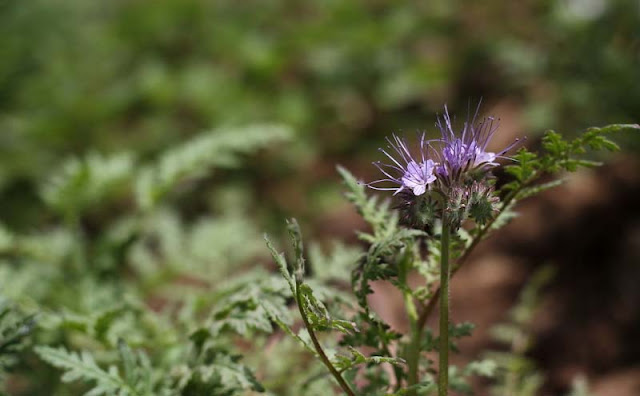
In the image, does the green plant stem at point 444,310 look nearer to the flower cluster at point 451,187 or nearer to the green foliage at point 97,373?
the flower cluster at point 451,187

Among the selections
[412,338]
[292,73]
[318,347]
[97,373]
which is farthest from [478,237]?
[292,73]

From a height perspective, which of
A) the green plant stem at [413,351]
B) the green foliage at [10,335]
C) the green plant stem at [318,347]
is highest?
the green foliage at [10,335]

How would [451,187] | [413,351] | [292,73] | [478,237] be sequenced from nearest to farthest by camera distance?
[451,187] < [478,237] < [413,351] < [292,73]

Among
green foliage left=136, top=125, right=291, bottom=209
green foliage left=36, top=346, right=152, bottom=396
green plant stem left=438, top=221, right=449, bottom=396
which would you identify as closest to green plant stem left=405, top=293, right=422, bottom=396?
green plant stem left=438, top=221, right=449, bottom=396

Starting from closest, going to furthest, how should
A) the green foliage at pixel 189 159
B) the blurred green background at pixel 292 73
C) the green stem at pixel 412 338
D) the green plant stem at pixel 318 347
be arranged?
the green plant stem at pixel 318 347 → the green stem at pixel 412 338 → the green foliage at pixel 189 159 → the blurred green background at pixel 292 73

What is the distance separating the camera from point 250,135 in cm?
241

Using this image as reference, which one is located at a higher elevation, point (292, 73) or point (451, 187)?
point (292, 73)

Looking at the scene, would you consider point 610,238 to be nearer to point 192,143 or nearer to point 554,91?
point 554,91

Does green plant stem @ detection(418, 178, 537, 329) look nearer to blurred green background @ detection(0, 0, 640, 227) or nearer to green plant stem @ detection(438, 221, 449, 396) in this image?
green plant stem @ detection(438, 221, 449, 396)

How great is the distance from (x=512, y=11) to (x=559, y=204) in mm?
2305

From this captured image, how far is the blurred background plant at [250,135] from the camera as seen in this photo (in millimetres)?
2430

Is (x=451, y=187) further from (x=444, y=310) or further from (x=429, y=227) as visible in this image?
(x=444, y=310)

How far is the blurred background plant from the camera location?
7.97 feet

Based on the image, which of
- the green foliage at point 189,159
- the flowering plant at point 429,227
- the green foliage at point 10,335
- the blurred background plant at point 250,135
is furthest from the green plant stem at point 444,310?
the green foliage at point 189,159
